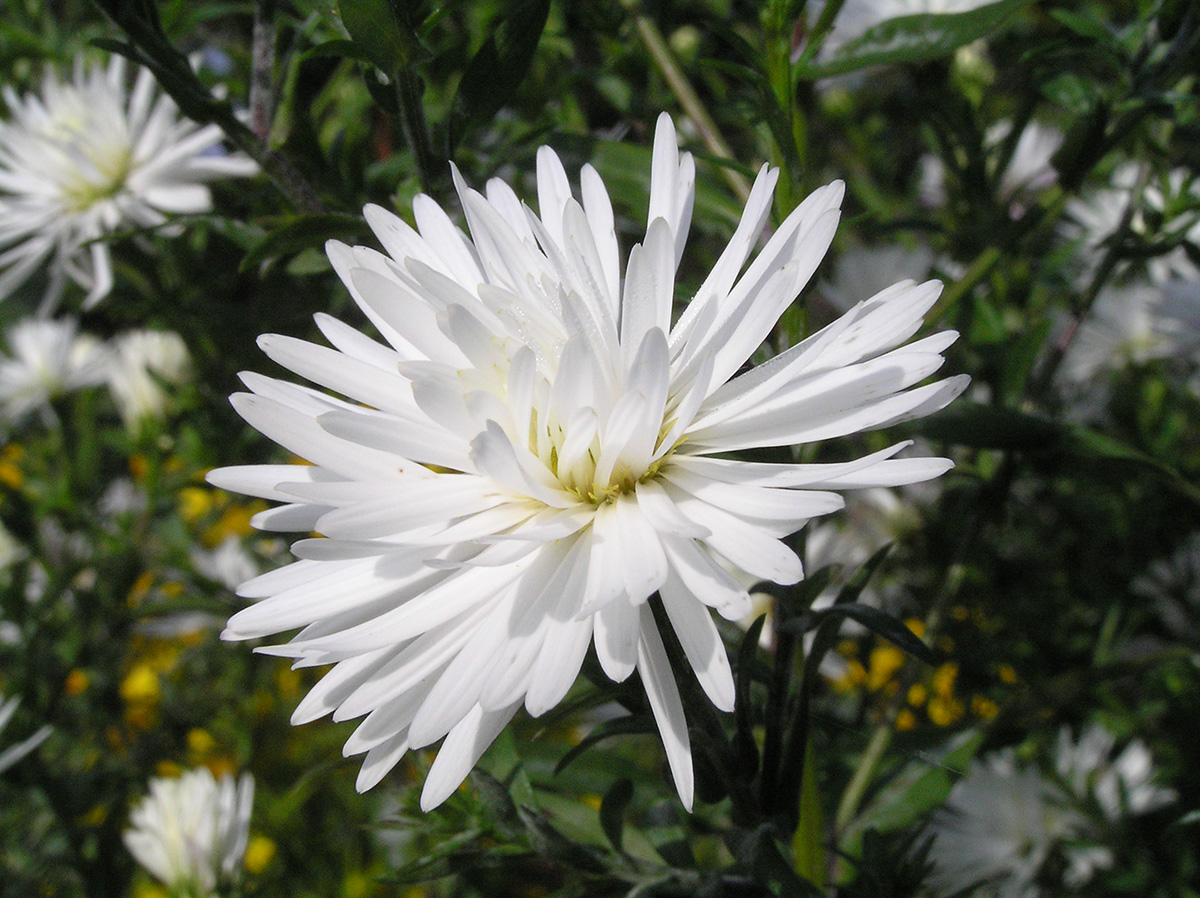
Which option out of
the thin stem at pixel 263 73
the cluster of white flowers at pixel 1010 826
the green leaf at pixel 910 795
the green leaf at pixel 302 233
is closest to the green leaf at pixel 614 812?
the green leaf at pixel 910 795

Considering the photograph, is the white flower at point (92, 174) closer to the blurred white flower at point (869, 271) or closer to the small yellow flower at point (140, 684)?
the blurred white flower at point (869, 271)

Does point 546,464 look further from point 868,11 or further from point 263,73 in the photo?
point 868,11

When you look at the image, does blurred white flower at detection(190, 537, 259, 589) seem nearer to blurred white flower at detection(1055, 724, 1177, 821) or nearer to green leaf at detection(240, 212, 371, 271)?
green leaf at detection(240, 212, 371, 271)

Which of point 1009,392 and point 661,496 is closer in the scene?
point 661,496

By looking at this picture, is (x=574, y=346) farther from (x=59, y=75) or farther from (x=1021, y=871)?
(x=59, y=75)

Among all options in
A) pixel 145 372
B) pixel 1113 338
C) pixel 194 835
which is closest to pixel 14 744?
pixel 194 835

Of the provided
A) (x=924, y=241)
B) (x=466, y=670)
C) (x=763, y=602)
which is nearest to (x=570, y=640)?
(x=466, y=670)

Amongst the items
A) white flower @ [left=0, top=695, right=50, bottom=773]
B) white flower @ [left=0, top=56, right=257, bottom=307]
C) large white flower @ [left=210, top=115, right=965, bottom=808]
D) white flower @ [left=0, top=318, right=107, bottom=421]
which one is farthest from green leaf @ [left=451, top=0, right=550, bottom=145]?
white flower @ [left=0, top=318, right=107, bottom=421]
